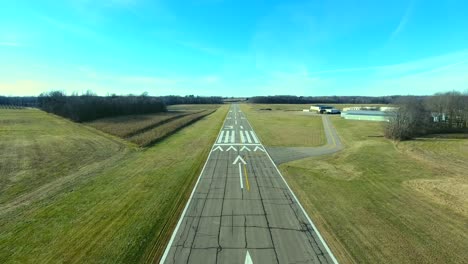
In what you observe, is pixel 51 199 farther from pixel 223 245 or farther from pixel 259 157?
pixel 259 157

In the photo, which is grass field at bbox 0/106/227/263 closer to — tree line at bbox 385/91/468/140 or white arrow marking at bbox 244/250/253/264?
white arrow marking at bbox 244/250/253/264

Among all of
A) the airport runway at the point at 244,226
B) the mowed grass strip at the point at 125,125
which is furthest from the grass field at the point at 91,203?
the mowed grass strip at the point at 125,125

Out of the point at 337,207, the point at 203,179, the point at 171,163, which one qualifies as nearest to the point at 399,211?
the point at 337,207

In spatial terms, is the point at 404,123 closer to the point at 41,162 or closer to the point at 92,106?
the point at 41,162

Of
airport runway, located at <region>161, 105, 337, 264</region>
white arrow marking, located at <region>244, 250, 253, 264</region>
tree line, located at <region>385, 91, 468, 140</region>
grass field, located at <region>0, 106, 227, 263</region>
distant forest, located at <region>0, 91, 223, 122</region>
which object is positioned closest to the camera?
white arrow marking, located at <region>244, 250, 253, 264</region>

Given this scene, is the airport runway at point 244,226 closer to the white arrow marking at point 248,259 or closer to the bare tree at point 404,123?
the white arrow marking at point 248,259

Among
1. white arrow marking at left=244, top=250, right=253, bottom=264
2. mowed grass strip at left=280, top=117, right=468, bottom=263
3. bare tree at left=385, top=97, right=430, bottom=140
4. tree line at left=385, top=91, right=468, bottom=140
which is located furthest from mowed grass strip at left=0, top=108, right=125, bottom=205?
tree line at left=385, top=91, right=468, bottom=140
